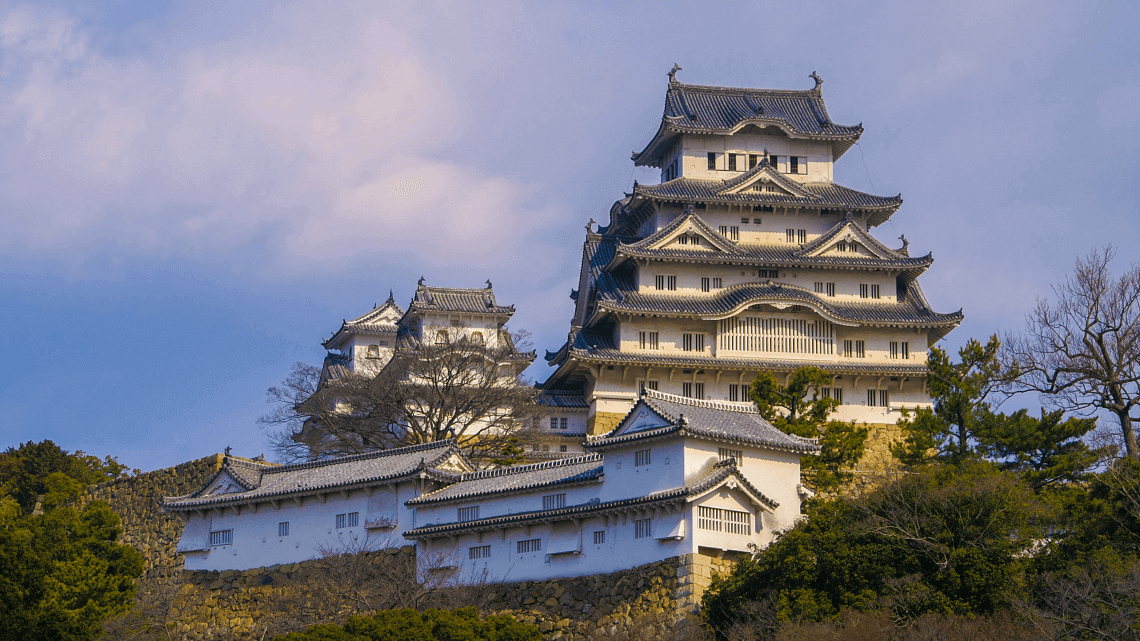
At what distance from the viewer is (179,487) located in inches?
2181

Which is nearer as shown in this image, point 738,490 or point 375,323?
point 738,490

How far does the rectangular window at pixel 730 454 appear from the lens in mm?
40312

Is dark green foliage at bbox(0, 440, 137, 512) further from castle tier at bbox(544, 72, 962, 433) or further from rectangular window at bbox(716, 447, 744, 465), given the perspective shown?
rectangular window at bbox(716, 447, 744, 465)

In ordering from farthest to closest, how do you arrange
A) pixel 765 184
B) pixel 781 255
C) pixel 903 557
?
pixel 765 184, pixel 781 255, pixel 903 557

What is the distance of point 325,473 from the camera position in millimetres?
47594

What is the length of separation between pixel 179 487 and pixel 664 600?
24.1 m

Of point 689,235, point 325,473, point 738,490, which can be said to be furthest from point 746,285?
point 738,490

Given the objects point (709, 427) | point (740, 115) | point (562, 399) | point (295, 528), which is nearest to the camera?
point (709, 427)

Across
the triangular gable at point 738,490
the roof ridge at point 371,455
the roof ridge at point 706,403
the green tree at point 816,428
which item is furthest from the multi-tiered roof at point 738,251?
the triangular gable at point 738,490

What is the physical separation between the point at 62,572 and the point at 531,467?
522 inches

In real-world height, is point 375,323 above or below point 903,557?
above

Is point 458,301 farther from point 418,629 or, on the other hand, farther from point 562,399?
point 418,629

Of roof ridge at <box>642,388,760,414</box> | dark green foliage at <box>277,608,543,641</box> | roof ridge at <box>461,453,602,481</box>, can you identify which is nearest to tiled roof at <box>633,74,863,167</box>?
roof ridge at <box>642,388,760,414</box>

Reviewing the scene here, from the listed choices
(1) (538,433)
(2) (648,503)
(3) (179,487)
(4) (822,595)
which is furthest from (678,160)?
(4) (822,595)
